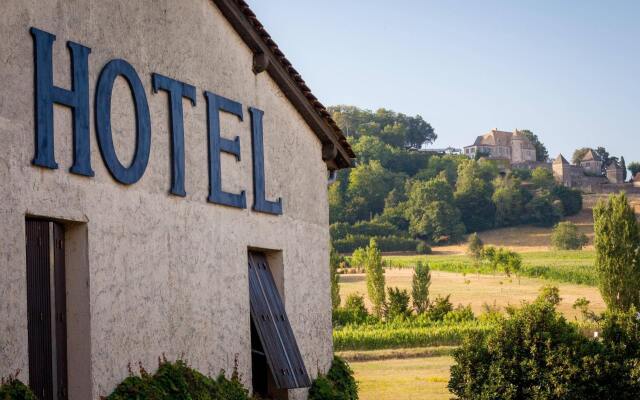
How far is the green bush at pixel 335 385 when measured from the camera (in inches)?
740

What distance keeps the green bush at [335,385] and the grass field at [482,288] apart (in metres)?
49.0

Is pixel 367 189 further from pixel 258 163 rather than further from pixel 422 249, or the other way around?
pixel 258 163

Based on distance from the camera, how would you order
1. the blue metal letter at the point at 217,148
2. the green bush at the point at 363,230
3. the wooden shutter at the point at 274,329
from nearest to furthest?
Answer: the blue metal letter at the point at 217,148, the wooden shutter at the point at 274,329, the green bush at the point at 363,230

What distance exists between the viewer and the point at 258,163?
17484 mm

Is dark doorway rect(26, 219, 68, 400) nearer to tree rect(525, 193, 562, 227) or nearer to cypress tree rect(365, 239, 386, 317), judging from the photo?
cypress tree rect(365, 239, 386, 317)

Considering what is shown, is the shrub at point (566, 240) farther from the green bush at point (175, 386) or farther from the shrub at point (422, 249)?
the green bush at point (175, 386)

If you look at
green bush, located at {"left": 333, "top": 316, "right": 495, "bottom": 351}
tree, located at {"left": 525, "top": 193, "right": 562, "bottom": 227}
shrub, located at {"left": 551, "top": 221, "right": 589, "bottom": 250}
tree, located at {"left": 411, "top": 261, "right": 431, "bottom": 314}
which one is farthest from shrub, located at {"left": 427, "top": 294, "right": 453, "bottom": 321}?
tree, located at {"left": 525, "top": 193, "right": 562, "bottom": 227}

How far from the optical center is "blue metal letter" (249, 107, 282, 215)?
1733cm

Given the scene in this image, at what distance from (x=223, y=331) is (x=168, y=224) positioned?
212cm

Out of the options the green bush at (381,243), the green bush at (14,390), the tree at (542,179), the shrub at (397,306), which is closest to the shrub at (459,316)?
the shrub at (397,306)

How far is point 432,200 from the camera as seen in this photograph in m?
160

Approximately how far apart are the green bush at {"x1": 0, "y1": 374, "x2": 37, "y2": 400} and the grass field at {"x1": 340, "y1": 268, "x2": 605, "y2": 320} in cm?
5838

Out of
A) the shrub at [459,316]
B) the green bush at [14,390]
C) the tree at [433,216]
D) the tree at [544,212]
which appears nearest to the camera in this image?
the green bush at [14,390]

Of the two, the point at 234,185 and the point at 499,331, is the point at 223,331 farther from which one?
the point at 499,331
